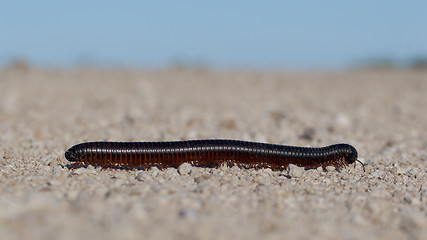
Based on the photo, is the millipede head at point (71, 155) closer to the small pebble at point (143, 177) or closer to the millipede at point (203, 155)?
the millipede at point (203, 155)

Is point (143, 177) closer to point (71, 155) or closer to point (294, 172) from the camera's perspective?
point (71, 155)

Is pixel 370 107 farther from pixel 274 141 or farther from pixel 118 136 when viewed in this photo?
pixel 118 136

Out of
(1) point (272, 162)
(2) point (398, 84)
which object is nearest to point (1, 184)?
(1) point (272, 162)

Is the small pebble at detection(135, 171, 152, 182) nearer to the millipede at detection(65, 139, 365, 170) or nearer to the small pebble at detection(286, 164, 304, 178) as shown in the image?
the millipede at detection(65, 139, 365, 170)

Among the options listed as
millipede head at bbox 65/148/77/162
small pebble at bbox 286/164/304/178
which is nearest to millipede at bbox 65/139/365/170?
millipede head at bbox 65/148/77/162

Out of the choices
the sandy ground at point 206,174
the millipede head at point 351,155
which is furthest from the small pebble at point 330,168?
the millipede head at point 351,155

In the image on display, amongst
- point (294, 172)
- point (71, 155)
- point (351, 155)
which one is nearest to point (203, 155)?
point (294, 172)
